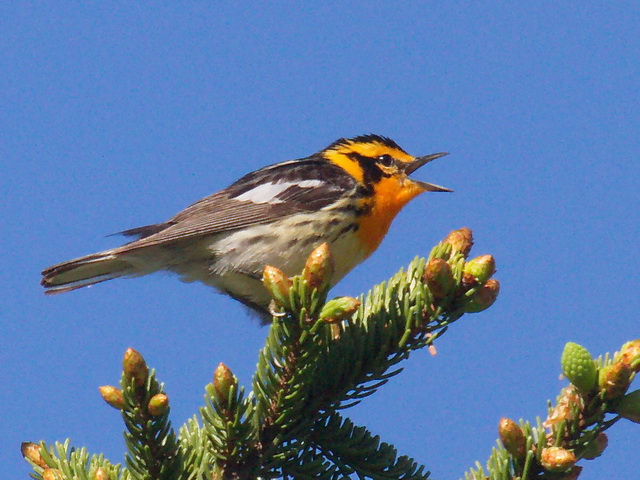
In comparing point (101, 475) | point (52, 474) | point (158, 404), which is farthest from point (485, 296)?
point (52, 474)

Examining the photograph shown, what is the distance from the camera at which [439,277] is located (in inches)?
Answer: 85.0

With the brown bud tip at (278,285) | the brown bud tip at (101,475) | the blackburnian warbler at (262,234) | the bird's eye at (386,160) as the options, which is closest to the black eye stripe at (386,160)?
the bird's eye at (386,160)

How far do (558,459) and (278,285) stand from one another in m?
0.84

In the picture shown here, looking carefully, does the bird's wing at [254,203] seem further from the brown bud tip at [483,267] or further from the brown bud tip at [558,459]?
the brown bud tip at [558,459]

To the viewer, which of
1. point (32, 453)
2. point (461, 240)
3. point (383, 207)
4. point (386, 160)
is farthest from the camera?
point (386, 160)

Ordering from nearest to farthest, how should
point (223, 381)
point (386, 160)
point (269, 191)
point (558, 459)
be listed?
point (558, 459) < point (223, 381) < point (269, 191) < point (386, 160)

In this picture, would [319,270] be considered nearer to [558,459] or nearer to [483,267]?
[483,267]

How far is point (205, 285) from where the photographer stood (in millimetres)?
4410

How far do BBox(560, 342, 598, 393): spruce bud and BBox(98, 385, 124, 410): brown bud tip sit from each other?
1061 millimetres

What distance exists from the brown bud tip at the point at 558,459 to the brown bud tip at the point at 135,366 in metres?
0.96

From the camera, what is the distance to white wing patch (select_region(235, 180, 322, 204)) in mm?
4504

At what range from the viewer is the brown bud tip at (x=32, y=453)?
2.09 meters

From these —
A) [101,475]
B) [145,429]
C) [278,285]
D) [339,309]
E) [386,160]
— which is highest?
[386,160]

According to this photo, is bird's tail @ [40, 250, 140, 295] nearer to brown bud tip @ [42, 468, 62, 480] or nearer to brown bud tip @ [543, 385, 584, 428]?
brown bud tip @ [42, 468, 62, 480]
